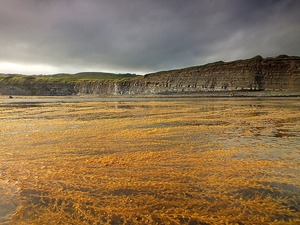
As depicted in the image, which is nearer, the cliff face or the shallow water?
the shallow water

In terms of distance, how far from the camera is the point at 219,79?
108 metres

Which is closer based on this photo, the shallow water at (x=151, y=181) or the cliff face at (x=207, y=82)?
the shallow water at (x=151, y=181)

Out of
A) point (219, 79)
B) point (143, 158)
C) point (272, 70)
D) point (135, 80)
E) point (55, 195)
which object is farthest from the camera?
point (135, 80)

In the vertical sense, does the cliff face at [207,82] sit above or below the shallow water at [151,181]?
above

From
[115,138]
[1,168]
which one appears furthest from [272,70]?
[1,168]

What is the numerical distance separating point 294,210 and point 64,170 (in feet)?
23.7

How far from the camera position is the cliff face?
97500mm

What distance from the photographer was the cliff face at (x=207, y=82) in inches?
3839

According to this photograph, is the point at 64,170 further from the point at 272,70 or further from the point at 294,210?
the point at 272,70

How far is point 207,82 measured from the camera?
363 ft

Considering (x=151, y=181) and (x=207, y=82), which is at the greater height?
(x=207, y=82)

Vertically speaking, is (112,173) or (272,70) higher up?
(272,70)

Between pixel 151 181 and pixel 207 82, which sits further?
pixel 207 82

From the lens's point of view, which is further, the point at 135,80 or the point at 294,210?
the point at 135,80
